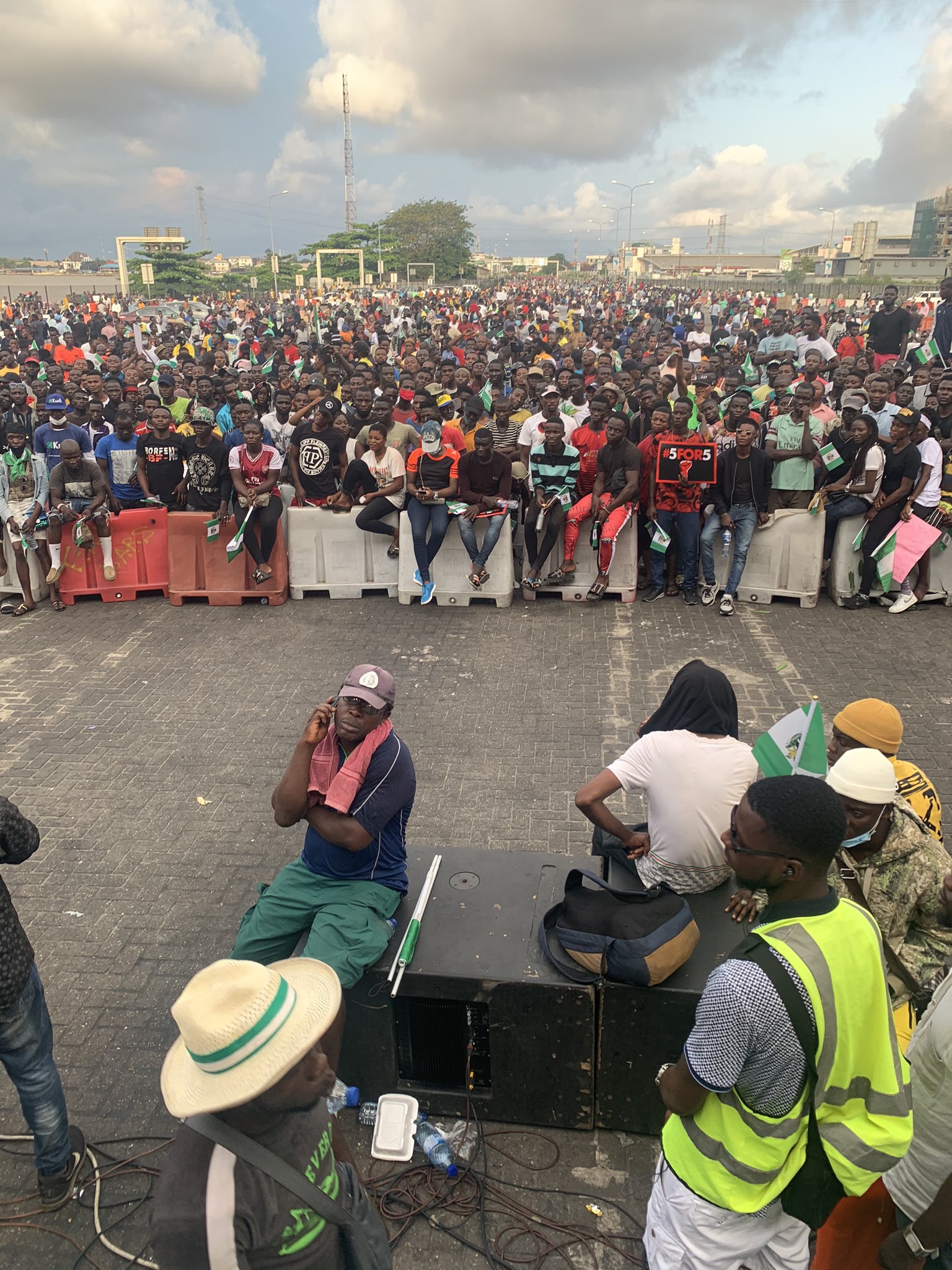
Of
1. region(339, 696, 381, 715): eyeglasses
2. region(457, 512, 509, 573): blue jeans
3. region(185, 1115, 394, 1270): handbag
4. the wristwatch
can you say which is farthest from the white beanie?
region(457, 512, 509, 573): blue jeans

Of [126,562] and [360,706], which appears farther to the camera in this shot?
[126,562]

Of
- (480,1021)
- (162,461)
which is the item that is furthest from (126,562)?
(480,1021)

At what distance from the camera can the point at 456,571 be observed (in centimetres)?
1010

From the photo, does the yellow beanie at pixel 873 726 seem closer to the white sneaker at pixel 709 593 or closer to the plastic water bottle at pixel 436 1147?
the plastic water bottle at pixel 436 1147

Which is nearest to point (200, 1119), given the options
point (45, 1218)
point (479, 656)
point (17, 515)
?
point (45, 1218)

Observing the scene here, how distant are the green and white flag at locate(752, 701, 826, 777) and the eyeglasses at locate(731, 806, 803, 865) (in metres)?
0.92

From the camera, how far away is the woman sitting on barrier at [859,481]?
9.49m

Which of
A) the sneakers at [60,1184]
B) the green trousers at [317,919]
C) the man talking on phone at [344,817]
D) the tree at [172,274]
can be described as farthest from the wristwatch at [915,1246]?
the tree at [172,274]

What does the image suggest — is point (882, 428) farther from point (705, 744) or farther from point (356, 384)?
point (705, 744)

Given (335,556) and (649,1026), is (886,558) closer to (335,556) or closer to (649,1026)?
(335,556)

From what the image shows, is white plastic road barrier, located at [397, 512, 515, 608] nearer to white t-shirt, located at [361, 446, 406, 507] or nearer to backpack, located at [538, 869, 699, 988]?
white t-shirt, located at [361, 446, 406, 507]

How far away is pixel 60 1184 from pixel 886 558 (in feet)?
29.7

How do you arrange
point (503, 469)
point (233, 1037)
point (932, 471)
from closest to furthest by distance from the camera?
point (233, 1037) → point (932, 471) → point (503, 469)

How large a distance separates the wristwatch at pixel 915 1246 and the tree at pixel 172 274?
66.0m
